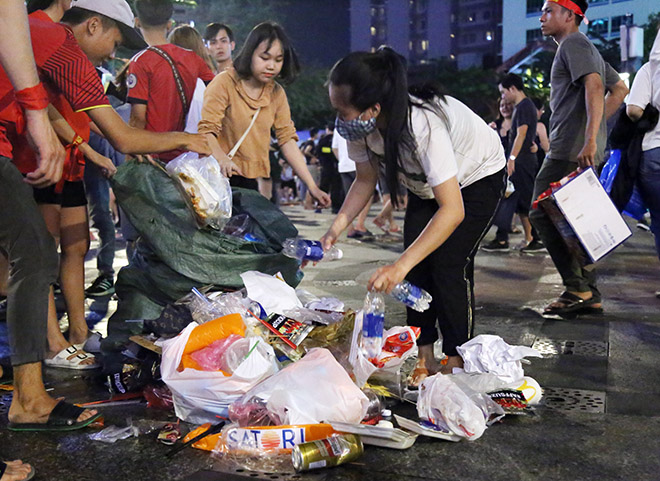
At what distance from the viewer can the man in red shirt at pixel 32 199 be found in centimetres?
287

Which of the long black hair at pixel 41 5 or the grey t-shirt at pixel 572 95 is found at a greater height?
the long black hair at pixel 41 5

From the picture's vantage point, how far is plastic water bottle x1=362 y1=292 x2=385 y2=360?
305cm

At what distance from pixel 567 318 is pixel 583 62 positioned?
64.9 inches

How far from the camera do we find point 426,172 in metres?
3.01

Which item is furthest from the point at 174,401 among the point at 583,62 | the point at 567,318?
the point at 583,62

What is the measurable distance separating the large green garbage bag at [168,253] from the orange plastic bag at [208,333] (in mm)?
653

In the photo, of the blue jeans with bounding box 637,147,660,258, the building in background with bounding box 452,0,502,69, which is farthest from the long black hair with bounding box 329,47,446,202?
the building in background with bounding box 452,0,502,69

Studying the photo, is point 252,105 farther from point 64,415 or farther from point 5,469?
point 5,469

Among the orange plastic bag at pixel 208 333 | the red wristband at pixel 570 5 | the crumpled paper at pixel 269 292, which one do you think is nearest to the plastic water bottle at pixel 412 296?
the crumpled paper at pixel 269 292

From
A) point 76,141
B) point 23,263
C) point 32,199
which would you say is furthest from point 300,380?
point 76,141

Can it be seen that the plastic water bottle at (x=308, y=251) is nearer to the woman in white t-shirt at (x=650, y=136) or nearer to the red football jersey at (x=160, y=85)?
the red football jersey at (x=160, y=85)

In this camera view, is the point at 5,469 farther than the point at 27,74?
No

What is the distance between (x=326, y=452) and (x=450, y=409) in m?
0.54

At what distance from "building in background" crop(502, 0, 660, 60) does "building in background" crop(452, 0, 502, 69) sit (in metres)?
4.13
